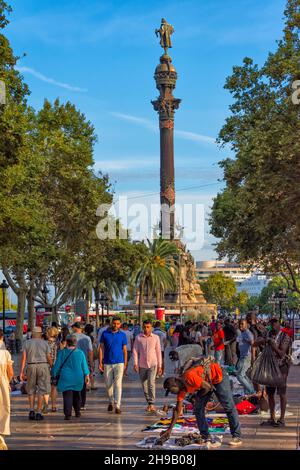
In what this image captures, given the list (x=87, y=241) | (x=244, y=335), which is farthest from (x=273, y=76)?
(x=87, y=241)

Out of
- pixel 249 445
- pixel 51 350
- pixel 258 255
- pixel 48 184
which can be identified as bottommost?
pixel 249 445

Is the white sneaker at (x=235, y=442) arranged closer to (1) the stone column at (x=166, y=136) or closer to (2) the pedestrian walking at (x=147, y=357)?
(2) the pedestrian walking at (x=147, y=357)

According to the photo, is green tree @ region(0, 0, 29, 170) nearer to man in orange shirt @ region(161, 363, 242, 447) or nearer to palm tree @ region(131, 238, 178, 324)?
man in orange shirt @ region(161, 363, 242, 447)

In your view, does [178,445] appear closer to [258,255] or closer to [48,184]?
[258,255]

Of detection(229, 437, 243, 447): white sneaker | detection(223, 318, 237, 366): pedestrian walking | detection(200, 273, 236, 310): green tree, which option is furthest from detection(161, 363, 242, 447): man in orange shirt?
detection(200, 273, 236, 310): green tree

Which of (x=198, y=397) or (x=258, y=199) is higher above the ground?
(x=258, y=199)

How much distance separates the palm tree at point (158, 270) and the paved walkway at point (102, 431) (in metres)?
65.5

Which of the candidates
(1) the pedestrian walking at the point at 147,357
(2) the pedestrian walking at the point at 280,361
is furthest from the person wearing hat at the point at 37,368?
(2) the pedestrian walking at the point at 280,361

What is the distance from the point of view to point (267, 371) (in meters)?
14.0

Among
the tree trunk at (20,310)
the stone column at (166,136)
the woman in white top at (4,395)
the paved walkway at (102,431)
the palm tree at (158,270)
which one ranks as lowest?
the paved walkway at (102,431)

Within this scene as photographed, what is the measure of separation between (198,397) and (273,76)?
1782cm

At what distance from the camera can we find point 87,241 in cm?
4738

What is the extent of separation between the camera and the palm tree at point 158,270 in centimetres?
8388

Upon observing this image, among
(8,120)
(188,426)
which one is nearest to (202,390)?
(188,426)
